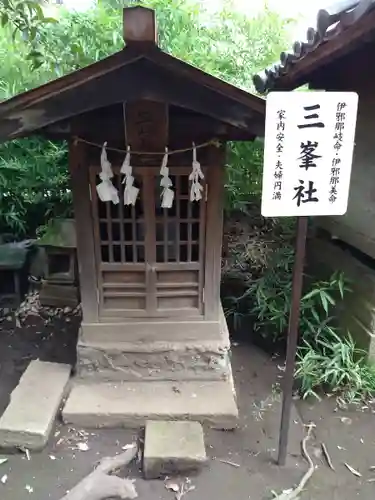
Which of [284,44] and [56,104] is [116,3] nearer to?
[284,44]

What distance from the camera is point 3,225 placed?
23.3ft

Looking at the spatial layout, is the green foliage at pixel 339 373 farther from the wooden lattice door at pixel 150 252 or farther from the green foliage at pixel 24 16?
the green foliage at pixel 24 16

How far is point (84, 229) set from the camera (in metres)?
3.92

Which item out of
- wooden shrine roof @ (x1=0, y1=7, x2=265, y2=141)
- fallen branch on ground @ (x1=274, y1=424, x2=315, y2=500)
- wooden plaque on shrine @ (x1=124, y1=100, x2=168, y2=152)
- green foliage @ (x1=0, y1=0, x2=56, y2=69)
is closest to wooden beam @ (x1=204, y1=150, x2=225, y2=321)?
wooden plaque on shrine @ (x1=124, y1=100, x2=168, y2=152)

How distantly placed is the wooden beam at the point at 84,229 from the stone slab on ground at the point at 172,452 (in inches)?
48.1

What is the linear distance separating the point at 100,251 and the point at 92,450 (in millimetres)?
1590

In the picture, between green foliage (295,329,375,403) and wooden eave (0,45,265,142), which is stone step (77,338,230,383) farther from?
wooden eave (0,45,265,142)

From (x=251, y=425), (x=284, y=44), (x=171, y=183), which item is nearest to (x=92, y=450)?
(x=251, y=425)

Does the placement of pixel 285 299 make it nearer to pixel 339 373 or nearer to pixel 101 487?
pixel 339 373

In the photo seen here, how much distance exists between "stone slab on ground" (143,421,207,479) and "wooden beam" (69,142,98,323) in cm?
122

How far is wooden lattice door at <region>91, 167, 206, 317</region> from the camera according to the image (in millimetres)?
3861

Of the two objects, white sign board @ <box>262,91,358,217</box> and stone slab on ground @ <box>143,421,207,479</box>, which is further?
stone slab on ground @ <box>143,421,207,479</box>

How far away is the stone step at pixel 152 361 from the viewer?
13.6ft

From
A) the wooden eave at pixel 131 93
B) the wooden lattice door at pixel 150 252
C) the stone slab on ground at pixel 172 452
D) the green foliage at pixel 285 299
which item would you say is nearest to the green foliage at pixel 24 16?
the wooden eave at pixel 131 93
